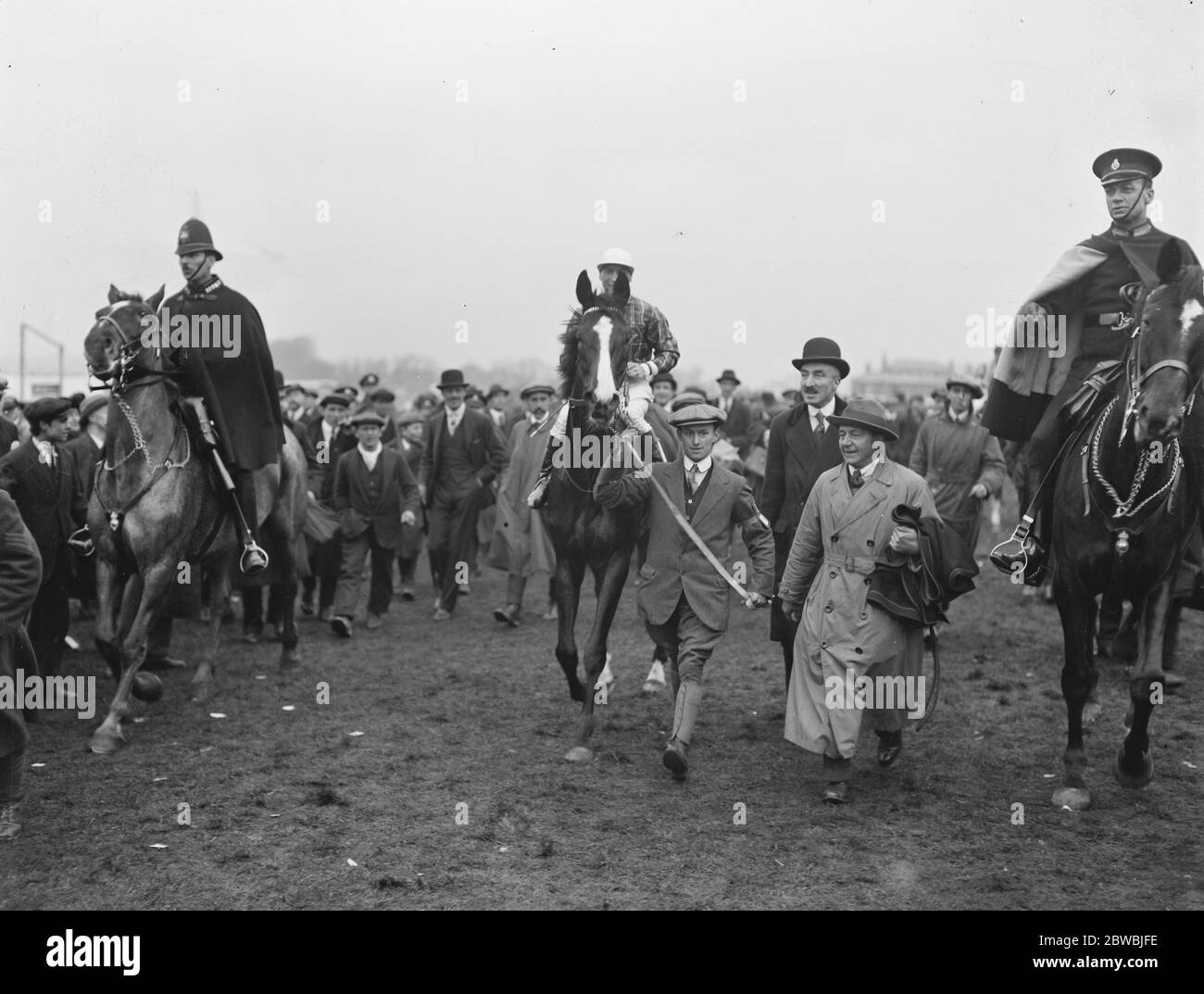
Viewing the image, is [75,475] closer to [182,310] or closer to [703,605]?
[182,310]

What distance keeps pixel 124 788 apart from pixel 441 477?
6802 mm

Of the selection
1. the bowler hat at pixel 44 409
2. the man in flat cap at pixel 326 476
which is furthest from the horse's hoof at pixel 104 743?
the man in flat cap at pixel 326 476

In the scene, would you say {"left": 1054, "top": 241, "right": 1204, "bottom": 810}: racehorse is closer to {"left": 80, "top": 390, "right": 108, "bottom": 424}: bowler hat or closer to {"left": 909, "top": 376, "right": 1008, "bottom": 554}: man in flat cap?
{"left": 909, "top": 376, "right": 1008, "bottom": 554}: man in flat cap

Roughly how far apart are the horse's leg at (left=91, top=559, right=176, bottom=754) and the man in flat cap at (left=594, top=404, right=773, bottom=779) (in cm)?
319

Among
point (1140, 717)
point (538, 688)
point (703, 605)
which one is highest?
point (703, 605)

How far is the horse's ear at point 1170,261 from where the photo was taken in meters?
5.88

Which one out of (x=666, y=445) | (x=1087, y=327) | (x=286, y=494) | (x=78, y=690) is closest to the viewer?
(x=1087, y=327)

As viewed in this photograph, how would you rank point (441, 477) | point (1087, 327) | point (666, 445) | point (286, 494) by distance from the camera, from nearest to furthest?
1. point (1087, 327)
2. point (666, 445)
3. point (286, 494)
4. point (441, 477)

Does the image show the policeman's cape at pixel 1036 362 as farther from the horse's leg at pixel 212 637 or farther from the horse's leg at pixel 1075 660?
the horse's leg at pixel 212 637

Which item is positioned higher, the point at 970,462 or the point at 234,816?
the point at 970,462

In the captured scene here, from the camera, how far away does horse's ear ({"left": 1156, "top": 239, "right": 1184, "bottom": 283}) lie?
5883 millimetres

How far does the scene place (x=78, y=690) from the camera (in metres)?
8.80
